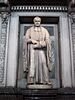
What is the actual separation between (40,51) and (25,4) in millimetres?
1558

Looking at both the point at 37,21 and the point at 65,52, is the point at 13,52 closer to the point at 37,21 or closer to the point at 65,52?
the point at 37,21

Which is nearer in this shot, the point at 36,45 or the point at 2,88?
the point at 2,88

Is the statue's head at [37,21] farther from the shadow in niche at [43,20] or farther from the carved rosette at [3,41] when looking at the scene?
the carved rosette at [3,41]

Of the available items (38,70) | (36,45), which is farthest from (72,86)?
(36,45)

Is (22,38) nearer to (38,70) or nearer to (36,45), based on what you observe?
(36,45)

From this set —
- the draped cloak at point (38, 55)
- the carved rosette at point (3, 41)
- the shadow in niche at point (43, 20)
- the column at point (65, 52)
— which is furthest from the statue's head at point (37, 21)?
the carved rosette at point (3, 41)

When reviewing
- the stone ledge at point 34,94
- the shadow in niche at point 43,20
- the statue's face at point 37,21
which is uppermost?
the shadow in niche at point 43,20

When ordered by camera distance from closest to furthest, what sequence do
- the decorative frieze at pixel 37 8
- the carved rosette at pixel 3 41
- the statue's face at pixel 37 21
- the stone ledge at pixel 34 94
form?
the stone ledge at pixel 34 94, the carved rosette at pixel 3 41, the statue's face at pixel 37 21, the decorative frieze at pixel 37 8

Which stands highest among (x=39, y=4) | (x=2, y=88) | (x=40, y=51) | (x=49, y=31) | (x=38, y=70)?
(x=39, y=4)

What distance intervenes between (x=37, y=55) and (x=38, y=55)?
30mm

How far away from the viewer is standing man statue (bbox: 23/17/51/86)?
23.1 ft

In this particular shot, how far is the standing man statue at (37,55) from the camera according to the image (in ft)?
23.1

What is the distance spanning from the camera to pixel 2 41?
736 centimetres

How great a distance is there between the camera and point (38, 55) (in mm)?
7254
